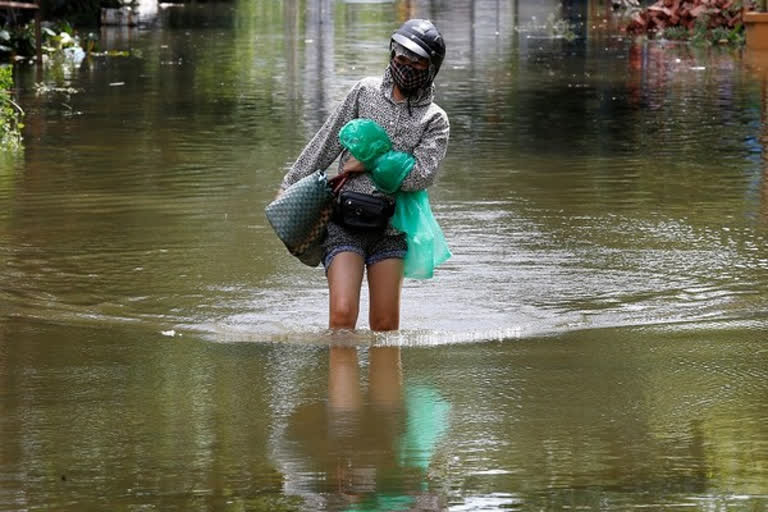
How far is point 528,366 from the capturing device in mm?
7203

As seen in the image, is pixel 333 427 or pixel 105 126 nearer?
pixel 333 427

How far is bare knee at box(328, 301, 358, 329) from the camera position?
24.4ft

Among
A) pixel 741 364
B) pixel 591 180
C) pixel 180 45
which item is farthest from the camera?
pixel 180 45

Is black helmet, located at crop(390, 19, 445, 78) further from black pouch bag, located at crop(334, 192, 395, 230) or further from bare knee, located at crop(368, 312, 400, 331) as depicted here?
bare knee, located at crop(368, 312, 400, 331)

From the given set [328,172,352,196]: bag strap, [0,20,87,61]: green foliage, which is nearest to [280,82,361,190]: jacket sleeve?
[328,172,352,196]: bag strap

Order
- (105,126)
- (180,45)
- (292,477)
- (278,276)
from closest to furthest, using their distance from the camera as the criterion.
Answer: (292,477), (278,276), (105,126), (180,45)

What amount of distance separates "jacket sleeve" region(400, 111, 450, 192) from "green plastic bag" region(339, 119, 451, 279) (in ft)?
0.13

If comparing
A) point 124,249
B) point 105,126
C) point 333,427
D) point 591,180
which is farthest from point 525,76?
point 333,427

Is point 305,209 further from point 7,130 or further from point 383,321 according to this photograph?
→ point 7,130

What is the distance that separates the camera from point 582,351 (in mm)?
7566

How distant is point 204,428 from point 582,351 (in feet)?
7.01

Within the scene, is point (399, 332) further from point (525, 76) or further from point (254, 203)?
point (525, 76)

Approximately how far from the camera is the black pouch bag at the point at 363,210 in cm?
730

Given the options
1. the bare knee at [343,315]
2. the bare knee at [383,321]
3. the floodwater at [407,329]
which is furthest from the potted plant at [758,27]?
the bare knee at [343,315]
